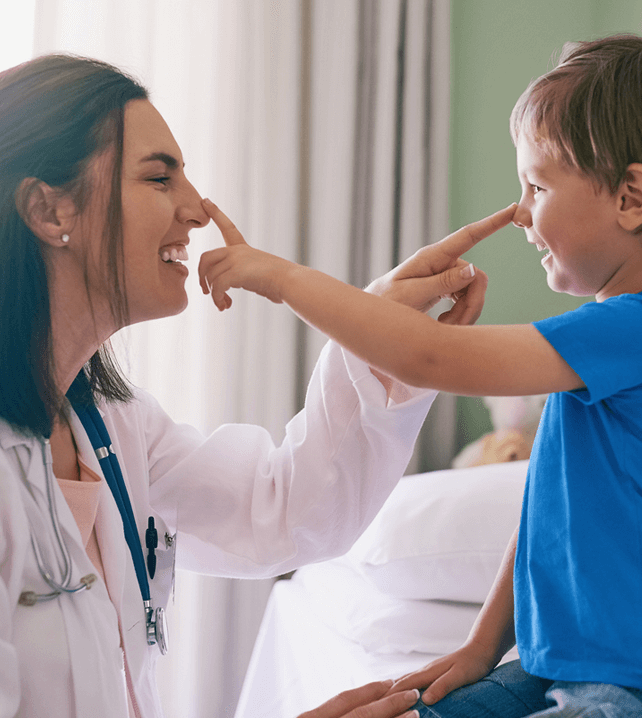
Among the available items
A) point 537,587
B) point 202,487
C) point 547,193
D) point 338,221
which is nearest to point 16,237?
point 202,487

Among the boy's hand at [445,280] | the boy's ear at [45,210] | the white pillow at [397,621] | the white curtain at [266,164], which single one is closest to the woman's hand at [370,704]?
the white pillow at [397,621]

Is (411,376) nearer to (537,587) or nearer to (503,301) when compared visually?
(537,587)

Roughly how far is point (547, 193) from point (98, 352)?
753 millimetres

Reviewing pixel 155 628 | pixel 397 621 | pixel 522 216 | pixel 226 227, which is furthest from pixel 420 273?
pixel 397 621

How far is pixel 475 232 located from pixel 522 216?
0.26 ft

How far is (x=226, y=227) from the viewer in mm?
1029

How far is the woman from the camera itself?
2.74 ft

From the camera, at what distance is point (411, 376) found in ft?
2.56

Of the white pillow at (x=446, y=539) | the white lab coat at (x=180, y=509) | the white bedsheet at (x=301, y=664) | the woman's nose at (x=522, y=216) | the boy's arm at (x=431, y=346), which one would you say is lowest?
the white bedsheet at (x=301, y=664)

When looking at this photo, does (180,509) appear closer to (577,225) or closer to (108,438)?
(108,438)

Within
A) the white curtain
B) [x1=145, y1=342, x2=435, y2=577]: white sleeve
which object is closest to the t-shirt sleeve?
[x1=145, y1=342, x2=435, y2=577]: white sleeve

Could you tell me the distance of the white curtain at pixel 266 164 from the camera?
7.02 ft

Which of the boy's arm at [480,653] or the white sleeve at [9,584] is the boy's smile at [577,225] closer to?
the boy's arm at [480,653]

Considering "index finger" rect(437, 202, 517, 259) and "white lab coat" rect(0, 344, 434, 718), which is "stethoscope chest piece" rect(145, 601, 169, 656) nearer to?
"white lab coat" rect(0, 344, 434, 718)
